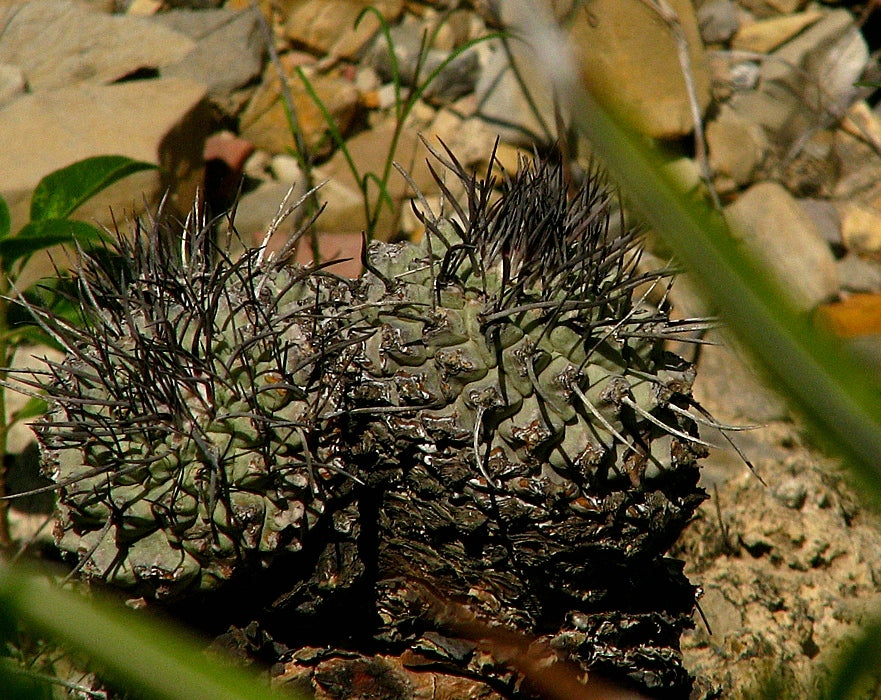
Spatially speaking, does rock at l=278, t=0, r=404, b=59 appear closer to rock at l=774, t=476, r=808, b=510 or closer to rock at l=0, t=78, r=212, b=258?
rock at l=0, t=78, r=212, b=258

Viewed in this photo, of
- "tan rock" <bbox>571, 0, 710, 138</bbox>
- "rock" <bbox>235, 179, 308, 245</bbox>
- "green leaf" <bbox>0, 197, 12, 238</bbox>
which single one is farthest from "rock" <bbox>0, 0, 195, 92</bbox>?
"green leaf" <bbox>0, 197, 12, 238</bbox>

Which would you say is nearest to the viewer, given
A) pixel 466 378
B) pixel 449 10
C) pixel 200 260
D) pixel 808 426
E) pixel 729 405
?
pixel 808 426

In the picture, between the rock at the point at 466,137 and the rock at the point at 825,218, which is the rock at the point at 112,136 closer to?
the rock at the point at 466,137

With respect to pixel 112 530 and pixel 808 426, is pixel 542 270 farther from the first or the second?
pixel 808 426

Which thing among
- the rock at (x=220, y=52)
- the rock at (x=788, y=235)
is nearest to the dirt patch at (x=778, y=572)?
the rock at (x=788, y=235)

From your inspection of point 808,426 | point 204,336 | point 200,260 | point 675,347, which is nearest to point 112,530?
point 204,336
